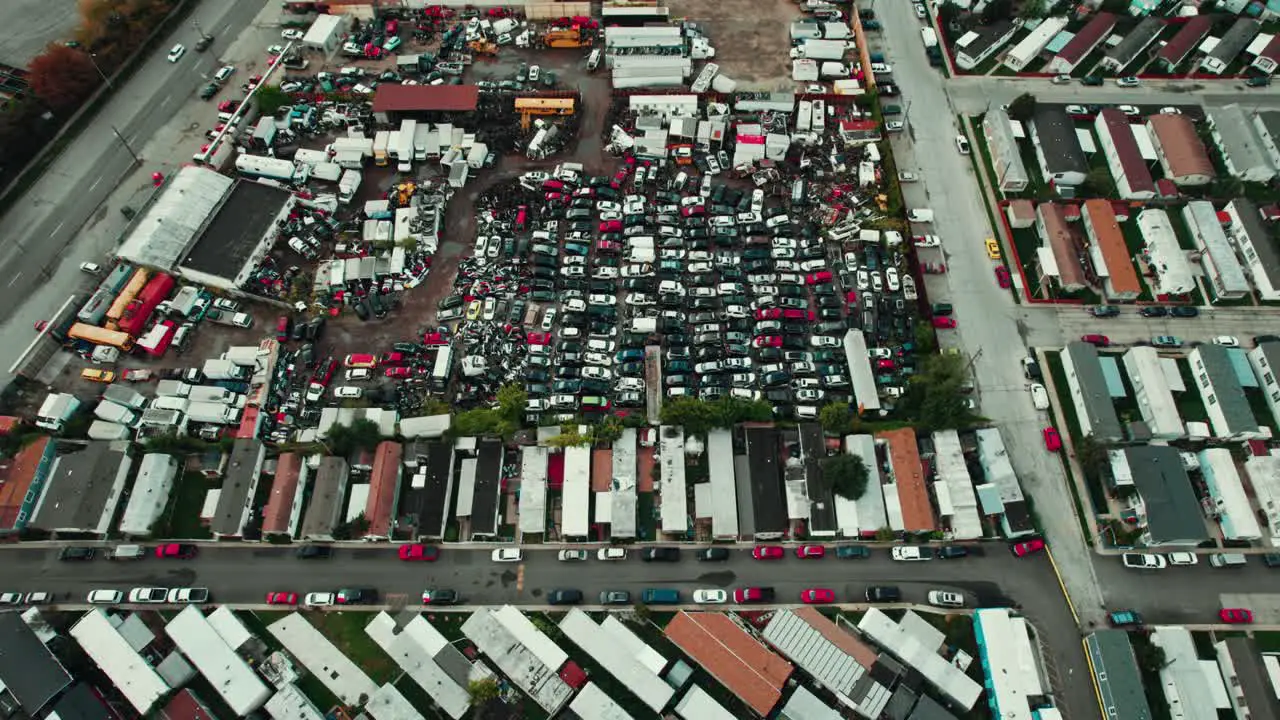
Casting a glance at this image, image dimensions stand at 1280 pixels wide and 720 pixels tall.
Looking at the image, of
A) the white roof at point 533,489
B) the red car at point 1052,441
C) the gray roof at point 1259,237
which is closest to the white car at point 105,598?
the white roof at point 533,489

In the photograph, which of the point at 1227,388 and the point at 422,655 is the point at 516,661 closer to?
the point at 422,655

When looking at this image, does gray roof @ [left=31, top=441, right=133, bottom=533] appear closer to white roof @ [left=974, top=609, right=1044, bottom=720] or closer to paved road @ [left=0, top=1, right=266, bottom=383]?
paved road @ [left=0, top=1, right=266, bottom=383]

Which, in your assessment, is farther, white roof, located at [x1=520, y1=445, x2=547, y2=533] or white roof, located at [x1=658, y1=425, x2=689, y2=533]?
white roof, located at [x1=520, y1=445, x2=547, y2=533]

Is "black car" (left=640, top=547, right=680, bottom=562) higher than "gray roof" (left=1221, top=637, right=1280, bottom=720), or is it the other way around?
"black car" (left=640, top=547, right=680, bottom=562)

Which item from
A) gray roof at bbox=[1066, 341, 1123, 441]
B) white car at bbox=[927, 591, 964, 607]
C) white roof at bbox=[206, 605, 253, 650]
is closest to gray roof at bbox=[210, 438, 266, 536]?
white roof at bbox=[206, 605, 253, 650]

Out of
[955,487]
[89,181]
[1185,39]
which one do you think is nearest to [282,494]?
[89,181]

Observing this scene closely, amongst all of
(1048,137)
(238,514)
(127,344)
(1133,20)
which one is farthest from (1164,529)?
(127,344)

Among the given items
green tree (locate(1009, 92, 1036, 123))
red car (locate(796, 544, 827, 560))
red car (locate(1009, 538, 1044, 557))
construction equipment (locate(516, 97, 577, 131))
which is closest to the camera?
red car (locate(1009, 538, 1044, 557))

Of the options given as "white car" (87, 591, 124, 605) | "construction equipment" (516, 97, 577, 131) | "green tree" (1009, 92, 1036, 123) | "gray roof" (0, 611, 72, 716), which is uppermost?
"construction equipment" (516, 97, 577, 131)

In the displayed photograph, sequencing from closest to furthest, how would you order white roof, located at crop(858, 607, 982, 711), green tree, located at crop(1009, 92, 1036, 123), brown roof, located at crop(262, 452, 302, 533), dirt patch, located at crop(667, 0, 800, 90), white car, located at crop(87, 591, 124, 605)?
white roof, located at crop(858, 607, 982, 711)
white car, located at crop(87, 591, 124, 605)
brown roof, located at crop(262, 452, 302, 533)
green tree, located at crop(1009, 92, 1036, 123)
dirt patch, located at crop(667, 0, 800, 90)
